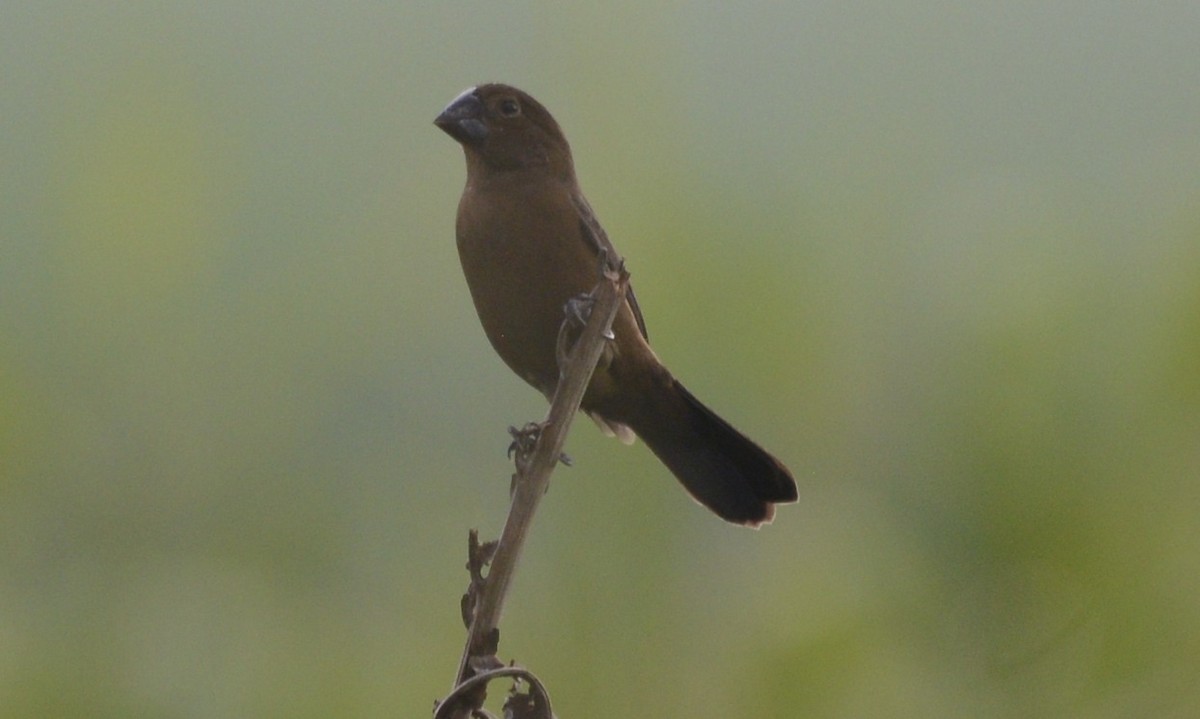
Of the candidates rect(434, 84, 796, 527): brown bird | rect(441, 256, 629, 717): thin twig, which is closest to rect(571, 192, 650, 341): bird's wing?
rect(434, 84, 796, 527): brown bird

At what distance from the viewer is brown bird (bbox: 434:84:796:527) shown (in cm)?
154

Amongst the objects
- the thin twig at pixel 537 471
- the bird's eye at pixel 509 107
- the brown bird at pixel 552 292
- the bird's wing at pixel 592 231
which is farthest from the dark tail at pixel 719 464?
the thin twig at pixel 537 471

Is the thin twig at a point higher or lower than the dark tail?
lower

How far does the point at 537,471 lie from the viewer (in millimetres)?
939

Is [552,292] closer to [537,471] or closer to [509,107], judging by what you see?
[509,107]

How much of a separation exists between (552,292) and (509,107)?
0.33 m

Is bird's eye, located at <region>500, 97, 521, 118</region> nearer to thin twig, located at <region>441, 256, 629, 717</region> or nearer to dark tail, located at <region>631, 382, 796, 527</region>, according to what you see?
dark tail, located at <region>631, 382, 796, 527</region>

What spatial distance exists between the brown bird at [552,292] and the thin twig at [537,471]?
415mm

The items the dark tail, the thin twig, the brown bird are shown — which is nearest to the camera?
the thin twig

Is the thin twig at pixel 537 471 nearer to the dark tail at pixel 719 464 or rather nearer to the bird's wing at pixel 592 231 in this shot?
the bird's wing at pixel 592 231

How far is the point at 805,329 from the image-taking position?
2064 millimetres

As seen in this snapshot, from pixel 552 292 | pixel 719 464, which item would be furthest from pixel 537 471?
pixel 719 464

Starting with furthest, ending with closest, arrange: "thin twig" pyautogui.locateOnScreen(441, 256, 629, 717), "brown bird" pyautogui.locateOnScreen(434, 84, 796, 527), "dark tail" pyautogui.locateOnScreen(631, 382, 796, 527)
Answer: "dark tail" pyautogui.locateOnScreen(631, 382, 796, 527) < "brown bird" pyautogui.locateOnScreen(434, 84, 796, 527) < "thin twig" pyautogui.locateOnScreen(441, 256, 629, 717)

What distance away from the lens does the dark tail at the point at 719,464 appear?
1.69 metres
